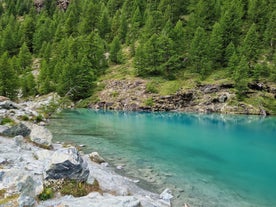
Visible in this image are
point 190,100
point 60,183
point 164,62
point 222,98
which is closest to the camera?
point 60,183

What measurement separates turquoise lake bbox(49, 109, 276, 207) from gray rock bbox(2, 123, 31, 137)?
669cm

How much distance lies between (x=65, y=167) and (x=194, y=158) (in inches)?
700

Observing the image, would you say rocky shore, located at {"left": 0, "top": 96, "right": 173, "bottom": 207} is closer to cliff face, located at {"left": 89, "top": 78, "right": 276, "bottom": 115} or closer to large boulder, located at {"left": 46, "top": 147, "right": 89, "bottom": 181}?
large boulder, located at {"left": 46, "top": 147, "right": 89, "bottom": 181}

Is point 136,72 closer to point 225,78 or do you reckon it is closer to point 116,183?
point 225,78

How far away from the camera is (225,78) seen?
9088cm

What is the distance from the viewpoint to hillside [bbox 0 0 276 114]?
8506cm

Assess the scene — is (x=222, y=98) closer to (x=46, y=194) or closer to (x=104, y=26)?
(x=104, y=26)

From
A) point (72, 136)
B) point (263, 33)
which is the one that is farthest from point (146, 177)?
point (263, 33)

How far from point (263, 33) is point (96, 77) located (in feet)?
205

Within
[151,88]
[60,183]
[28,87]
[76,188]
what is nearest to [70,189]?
[76,188]

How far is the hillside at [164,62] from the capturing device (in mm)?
85062

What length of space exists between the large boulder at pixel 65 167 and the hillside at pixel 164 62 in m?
67.5

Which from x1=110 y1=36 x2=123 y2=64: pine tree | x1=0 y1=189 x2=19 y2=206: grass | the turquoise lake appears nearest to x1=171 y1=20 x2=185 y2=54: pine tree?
x1=110 y1=36 x2=123 y2=64: pine tree

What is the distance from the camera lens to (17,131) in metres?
29.7
